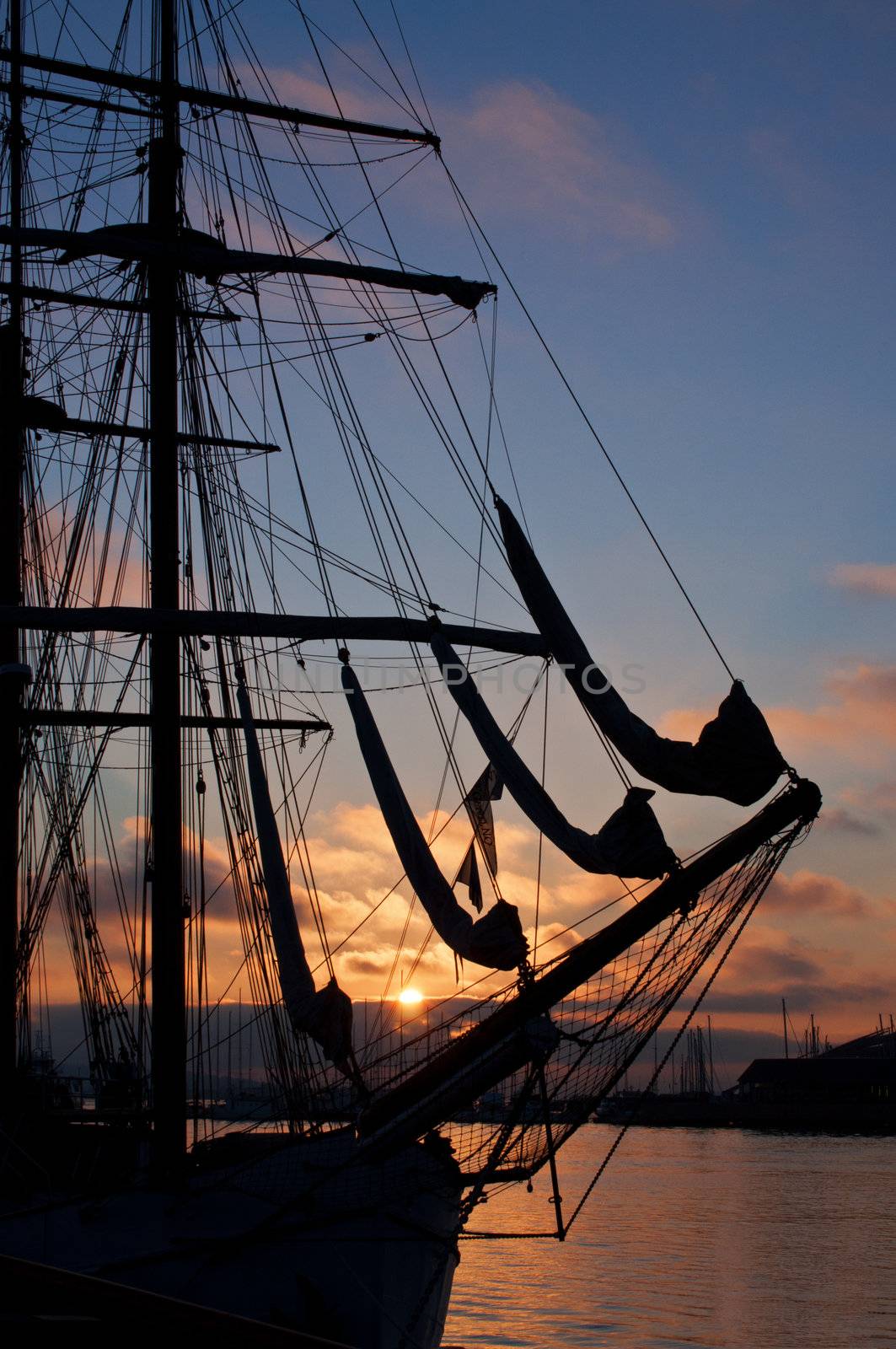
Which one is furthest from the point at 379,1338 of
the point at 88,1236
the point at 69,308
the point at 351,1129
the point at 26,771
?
the point at 69,308

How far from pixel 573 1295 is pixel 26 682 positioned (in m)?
21.3

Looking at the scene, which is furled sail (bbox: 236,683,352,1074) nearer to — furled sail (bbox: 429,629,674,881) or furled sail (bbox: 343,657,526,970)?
furled sail (bbox: 343,657,526,970)

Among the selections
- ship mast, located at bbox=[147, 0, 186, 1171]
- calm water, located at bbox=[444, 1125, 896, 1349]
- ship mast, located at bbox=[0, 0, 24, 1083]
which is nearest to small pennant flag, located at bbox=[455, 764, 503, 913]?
ship mast, located at bbox=[147, 0, 186, 1171]

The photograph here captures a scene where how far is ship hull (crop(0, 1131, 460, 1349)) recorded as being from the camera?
1694cm

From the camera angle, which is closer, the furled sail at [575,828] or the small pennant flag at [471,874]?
the furled sail at [575,828]

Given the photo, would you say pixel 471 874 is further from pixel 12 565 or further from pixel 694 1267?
pixel 694 1267

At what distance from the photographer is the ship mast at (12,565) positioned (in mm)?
29359

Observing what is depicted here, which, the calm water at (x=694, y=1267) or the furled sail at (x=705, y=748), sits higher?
the furled sail at (x=705, y=748)

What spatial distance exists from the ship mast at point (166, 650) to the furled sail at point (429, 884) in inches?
123

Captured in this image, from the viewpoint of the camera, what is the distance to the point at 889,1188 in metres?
72.8

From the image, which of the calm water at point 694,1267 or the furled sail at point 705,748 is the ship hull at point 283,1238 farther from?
the calm water at point 694,1267

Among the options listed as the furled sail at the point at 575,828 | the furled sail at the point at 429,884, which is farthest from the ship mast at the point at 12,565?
the furled sail at the point at 575,828

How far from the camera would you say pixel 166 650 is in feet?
74.7

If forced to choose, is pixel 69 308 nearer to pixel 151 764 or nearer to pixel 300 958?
pixel 151 764
